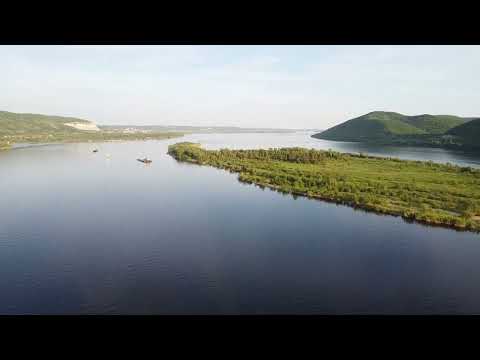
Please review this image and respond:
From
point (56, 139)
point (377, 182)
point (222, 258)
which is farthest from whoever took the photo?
point (56, 139)

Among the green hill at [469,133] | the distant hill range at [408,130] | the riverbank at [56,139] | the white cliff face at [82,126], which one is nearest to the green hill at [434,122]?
the distant hill range at [408,130]

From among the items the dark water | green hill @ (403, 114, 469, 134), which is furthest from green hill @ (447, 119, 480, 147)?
the dark water

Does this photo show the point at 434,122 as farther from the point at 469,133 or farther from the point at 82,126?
the point at 82,126

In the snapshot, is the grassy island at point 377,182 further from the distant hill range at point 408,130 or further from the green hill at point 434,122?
the green hill at point 434,122

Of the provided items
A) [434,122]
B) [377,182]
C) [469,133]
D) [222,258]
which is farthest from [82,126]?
[222,258]

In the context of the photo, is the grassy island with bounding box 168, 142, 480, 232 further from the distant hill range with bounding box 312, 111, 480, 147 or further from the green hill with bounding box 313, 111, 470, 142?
the green hill with bounding box 313, 111, 470, 142
